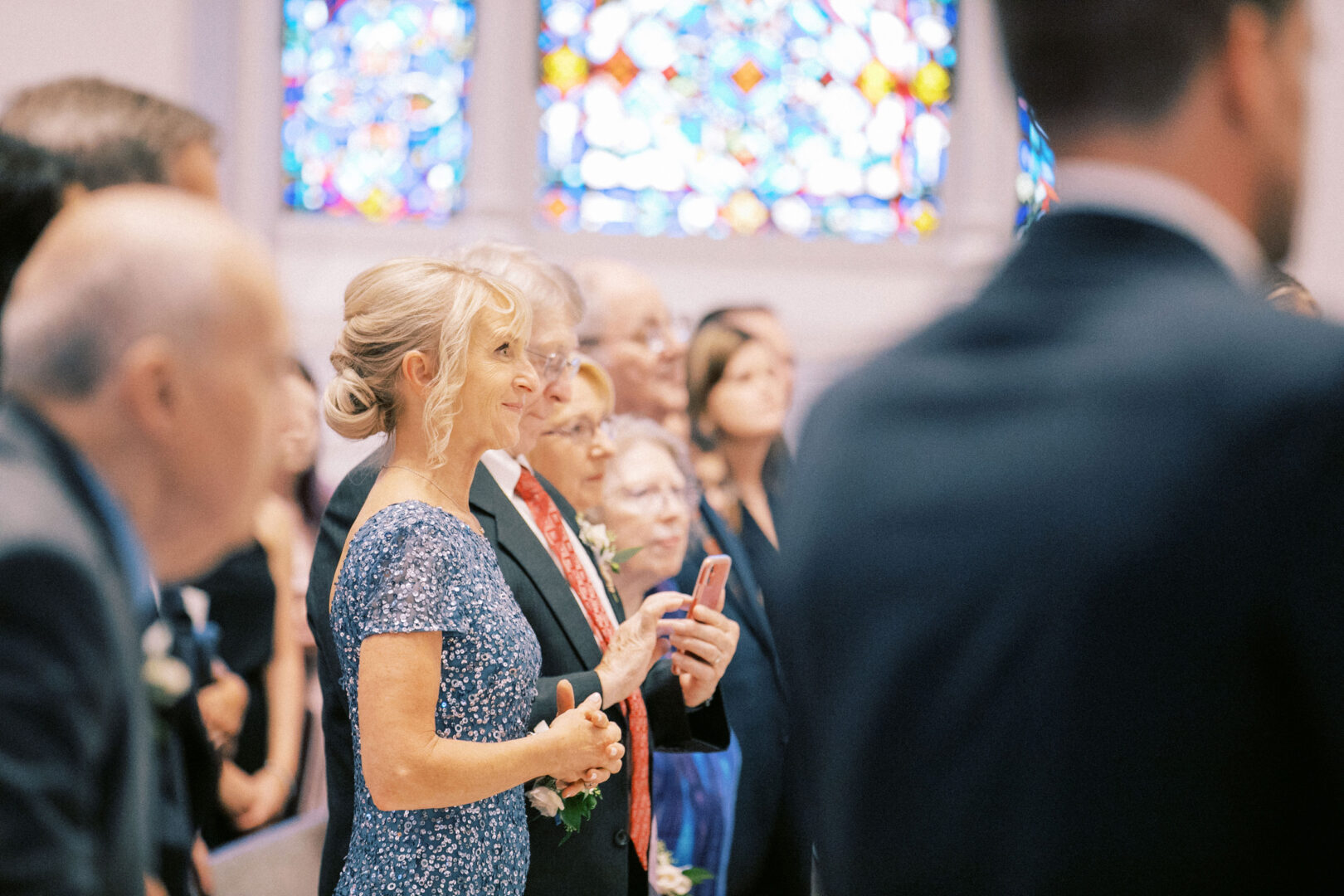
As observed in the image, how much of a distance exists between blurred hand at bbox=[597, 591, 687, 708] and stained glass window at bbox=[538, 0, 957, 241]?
5238 mm

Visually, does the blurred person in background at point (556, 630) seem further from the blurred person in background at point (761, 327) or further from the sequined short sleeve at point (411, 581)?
the blurred person in background at point (761, 327)

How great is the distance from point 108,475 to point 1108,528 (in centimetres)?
68

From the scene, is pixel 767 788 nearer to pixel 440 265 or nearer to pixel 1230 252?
pixel 440 265

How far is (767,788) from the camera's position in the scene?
2967 mm

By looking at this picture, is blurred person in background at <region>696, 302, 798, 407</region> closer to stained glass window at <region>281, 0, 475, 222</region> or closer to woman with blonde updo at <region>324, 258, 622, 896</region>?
woman with blonde updo at <region>324, 258, 622, 896</region>

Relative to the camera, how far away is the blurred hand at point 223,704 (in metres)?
2.97

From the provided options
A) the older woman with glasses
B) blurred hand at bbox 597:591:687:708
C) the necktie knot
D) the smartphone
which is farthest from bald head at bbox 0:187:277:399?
the older woman with glasses

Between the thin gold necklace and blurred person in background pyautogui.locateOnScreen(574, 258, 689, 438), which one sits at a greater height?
blurred person in background pyautogui.locateOnScreen(574, 258, 689, 438)

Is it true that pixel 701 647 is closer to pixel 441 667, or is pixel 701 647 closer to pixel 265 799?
pixel 441 667

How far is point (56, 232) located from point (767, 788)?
234 centimetres

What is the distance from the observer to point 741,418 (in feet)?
11.6

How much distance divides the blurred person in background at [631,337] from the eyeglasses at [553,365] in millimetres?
1005

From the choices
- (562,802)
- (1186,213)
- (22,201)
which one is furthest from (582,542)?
(1186,213)

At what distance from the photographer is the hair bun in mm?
1867
